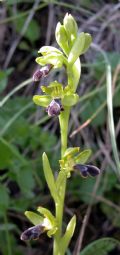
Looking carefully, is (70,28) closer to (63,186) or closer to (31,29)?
(63,186)

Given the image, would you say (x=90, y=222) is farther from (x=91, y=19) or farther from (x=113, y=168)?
(x=91, y=19)

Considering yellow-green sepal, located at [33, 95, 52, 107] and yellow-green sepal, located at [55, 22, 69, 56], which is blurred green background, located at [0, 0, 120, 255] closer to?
yellow-green sepal, located at [33, 95, 52, 107]

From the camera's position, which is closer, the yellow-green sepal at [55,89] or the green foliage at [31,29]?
the yellow-green sepal at [55,89]

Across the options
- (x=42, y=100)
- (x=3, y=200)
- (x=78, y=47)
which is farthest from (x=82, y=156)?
(x=3, y=200)

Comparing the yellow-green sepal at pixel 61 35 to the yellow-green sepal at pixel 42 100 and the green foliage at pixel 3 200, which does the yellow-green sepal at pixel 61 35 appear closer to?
the yellow-green sepal at pixel 42 100

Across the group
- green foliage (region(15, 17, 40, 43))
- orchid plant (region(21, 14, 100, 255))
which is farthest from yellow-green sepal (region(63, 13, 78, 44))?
green foliage (region(15, 17, 40, 43))

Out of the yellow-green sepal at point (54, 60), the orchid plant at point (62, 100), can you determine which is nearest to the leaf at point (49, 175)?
the orchid plant at point (62, 100)

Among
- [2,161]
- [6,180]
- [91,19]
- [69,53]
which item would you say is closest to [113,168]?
[6,180]

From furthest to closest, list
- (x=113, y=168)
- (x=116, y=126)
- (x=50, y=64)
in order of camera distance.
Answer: (x=116, y=126), (x=113, y=168), (x=50, y=64)
